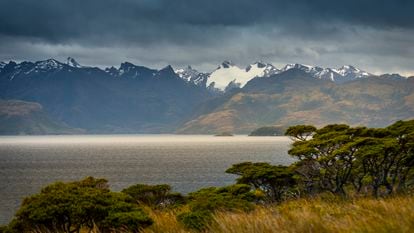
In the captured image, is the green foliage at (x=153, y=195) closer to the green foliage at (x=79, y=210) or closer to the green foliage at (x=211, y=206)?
the green foliage at (x=211, y=206)

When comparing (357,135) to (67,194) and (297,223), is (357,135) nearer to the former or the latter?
(67,194)

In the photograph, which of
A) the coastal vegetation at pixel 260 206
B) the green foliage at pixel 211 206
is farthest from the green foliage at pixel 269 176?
the green foliage at pixel 211 206

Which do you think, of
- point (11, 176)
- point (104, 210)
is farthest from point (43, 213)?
point (11, 176)

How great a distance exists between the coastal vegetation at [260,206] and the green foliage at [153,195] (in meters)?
0.10

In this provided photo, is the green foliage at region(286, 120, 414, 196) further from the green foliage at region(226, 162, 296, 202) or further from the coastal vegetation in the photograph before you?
the green foliage at region(226, 162, 296, 202)

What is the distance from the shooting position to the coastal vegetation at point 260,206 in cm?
906

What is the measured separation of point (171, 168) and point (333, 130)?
110 metres

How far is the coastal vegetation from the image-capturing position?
29.7 feet

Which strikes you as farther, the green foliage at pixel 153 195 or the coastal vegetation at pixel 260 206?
the green foliage at pixel 153 195

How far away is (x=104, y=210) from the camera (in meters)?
20.2

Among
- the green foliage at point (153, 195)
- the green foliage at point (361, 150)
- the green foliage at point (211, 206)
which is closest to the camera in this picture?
the green foliage at point (211, 206)

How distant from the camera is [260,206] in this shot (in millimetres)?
24188

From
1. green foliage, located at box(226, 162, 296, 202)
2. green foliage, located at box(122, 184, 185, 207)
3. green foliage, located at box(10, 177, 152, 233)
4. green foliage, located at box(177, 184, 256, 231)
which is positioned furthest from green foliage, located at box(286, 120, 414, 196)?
green foliage, located at box(10, 177, 152, 233)

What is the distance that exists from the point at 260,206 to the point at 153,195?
26253 millimetres
